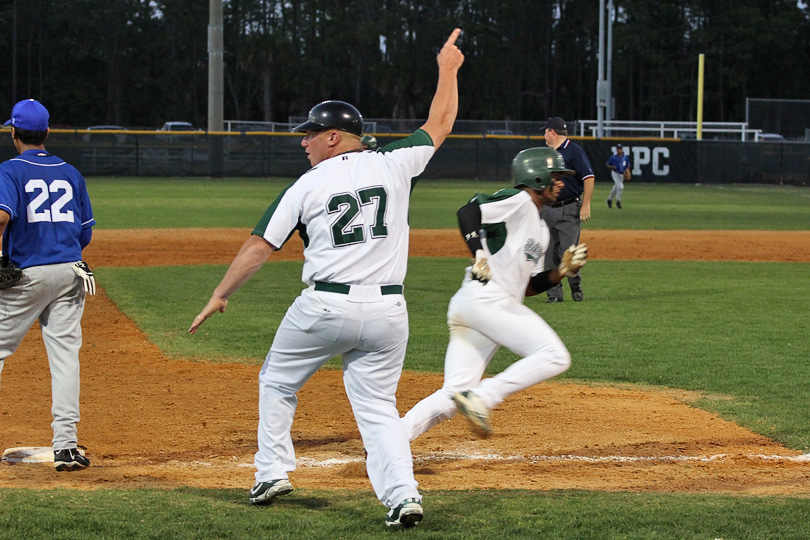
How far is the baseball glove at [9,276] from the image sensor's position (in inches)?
203

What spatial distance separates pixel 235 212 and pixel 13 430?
18416mm

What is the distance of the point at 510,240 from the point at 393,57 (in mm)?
69727

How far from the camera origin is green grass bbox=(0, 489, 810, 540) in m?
4.08

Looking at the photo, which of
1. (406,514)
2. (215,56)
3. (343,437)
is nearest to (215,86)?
(215,56)

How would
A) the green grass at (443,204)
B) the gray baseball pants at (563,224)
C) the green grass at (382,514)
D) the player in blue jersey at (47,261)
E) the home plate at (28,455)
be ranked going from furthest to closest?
the green grass at (443,204)
the gray baseball pants at (563,224)
the home plate at (28,455)
the player in blue jersey at (47,261)
the green grass at (382,514)

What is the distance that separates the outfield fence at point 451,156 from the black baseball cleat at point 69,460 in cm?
3235

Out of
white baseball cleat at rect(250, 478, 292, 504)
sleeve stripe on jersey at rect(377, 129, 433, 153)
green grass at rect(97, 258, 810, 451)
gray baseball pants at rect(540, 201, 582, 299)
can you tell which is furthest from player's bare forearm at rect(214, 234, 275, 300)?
gray baseball pants at rect(540, 201, 582, 299)

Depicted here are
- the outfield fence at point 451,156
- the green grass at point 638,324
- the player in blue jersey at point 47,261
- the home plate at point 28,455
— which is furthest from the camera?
the outfield fence at point 451,156

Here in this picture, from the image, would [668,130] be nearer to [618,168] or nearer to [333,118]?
[618,168]

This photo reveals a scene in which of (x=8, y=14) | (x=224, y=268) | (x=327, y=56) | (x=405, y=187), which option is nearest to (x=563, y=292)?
(x=224, y=268)

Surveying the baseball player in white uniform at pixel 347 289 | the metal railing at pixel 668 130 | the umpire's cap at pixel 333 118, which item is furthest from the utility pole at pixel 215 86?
the baseball player in white uniform at pixel 347 289

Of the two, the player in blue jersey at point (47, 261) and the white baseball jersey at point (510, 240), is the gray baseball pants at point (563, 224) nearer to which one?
the white baseball jersey at point (510, 240)

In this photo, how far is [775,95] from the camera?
76688mm

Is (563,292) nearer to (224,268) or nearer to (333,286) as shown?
(224,268)
